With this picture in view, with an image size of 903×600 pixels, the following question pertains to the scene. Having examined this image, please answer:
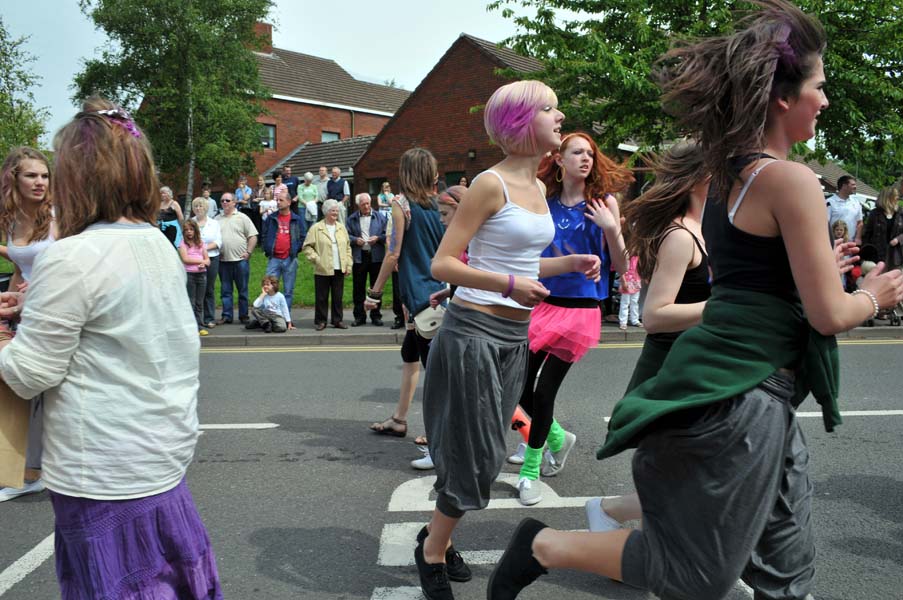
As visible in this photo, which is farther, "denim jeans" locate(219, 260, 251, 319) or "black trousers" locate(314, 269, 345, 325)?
"denim jeans" locate(219, 260, 251, 319)

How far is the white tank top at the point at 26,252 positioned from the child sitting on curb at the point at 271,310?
733 cm

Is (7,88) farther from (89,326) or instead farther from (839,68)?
(89,326)

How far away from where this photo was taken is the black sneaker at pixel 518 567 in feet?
8.65

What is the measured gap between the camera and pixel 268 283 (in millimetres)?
11938

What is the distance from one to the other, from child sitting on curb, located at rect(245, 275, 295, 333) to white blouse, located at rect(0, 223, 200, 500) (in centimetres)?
974

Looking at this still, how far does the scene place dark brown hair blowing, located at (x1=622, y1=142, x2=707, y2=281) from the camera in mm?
3291

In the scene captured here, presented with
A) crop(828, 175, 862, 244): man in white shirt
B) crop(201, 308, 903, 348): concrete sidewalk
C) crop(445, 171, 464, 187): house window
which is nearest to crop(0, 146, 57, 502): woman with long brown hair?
crop(201, 308, 903, 348): concrete sidewalk

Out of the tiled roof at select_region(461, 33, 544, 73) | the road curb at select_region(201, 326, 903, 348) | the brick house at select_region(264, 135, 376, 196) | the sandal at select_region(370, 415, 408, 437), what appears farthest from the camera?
the brick house at select_region(264, 135, 376, 196)

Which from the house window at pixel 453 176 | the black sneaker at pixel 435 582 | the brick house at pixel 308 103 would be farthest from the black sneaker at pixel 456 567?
the brick house at pixel 308 103

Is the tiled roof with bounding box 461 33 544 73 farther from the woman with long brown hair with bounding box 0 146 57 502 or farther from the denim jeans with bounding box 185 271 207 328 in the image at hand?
the woman with long brown hair with bounding box 0 146 57 502

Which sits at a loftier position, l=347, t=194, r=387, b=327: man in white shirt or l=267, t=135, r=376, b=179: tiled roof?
l=267, t=135, r=376, b=179: tiled roof

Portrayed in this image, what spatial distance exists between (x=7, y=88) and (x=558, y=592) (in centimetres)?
3753

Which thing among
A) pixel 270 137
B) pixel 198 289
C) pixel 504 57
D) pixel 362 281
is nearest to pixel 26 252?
pixel 198 289

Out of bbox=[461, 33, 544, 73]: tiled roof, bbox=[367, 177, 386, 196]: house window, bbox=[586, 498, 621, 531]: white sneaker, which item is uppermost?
bbox=[461, 33, 544, 73]: tiled roof
